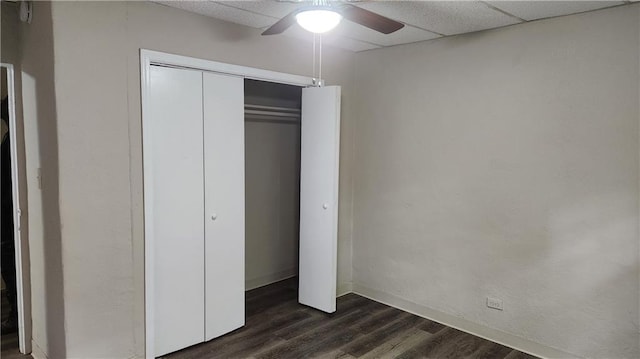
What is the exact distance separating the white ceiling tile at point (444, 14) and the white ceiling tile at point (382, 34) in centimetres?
14

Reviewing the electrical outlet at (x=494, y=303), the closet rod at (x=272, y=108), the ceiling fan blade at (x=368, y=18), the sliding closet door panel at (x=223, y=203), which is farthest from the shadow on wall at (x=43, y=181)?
the electrical outlet at (x=494, y=303)

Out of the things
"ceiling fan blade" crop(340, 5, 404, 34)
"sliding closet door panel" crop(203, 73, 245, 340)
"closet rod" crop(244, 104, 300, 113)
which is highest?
"ceiling fan blade" crop(340, 5, 404, 34)

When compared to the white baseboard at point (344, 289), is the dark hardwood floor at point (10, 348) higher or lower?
lower

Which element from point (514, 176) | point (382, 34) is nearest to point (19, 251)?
point (382, 34)

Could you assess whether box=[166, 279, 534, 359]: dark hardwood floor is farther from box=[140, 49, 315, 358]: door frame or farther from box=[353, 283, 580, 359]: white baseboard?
box=[140, 49, 315, 358]: door frame

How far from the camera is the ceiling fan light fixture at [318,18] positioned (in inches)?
88.7

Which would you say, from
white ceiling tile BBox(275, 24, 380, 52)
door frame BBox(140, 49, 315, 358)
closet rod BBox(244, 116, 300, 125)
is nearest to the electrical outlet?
white ceiling tile BBox(275, 24, 380, 52)

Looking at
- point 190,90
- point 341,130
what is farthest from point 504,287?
point 190,90

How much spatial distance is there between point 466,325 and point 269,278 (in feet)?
6.78

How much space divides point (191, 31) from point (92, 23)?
66 centimetres

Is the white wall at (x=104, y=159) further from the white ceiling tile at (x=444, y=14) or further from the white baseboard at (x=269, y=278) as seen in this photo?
the white baseboard at (x=269, y=278)

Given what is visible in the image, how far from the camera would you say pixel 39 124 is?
2.74m

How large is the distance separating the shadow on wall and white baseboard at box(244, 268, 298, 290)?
1894mm

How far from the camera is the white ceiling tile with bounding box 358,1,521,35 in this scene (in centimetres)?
272
